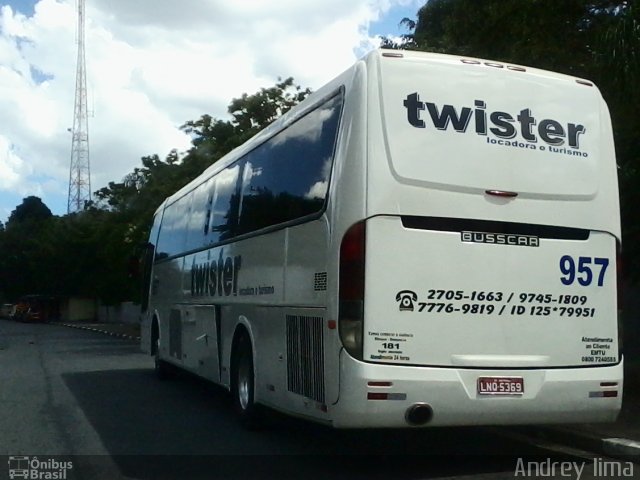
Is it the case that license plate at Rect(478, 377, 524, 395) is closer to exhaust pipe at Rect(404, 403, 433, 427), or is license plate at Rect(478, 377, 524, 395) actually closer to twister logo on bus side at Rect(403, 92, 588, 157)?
exhaust pipe at Rect(404, 403, 433, 427)

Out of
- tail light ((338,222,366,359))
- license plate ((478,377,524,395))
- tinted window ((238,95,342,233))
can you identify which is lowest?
license plate ((478,377,524,395))

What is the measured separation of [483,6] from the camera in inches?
533

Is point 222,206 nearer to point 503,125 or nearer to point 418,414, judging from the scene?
point 503,125

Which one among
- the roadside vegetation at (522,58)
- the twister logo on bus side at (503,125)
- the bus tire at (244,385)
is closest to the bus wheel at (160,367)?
the roadside vegetation at (522,58)

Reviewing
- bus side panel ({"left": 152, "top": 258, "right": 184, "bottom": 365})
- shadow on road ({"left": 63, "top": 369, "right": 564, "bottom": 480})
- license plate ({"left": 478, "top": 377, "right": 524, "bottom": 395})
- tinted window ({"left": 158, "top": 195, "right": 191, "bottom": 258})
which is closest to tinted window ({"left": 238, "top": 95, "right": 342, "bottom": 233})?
license plate ({"left": 478, "top": 377, "right": 524, "bottom": 395})

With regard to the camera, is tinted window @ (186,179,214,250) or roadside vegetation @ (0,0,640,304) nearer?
roadside vegetation @ (0,0,640,304)

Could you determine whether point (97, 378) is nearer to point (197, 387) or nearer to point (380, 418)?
point (197, 387)

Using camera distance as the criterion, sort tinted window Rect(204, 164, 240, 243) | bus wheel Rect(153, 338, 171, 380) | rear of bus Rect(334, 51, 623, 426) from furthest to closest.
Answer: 1. bus wheel Rect(153, 338, 171, 380)
2. tinted window Rect(204, 164, 240, 243)
3. rear of bus Rect(334, 51, 623, 426)

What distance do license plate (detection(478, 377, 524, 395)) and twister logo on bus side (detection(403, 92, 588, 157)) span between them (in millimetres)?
2013

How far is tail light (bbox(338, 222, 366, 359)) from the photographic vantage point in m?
7.75

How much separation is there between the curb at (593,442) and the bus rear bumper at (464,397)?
468 millimetres

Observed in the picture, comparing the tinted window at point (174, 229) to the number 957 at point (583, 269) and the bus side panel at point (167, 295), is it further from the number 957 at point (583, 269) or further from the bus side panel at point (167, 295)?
the number 957 at point (583, 269)

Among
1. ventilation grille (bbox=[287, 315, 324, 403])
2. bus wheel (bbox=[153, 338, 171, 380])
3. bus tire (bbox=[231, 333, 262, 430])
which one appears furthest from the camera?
bus wheel (bbox=[153, 338, 171, 380])

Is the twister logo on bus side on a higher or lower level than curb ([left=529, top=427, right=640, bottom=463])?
higher
